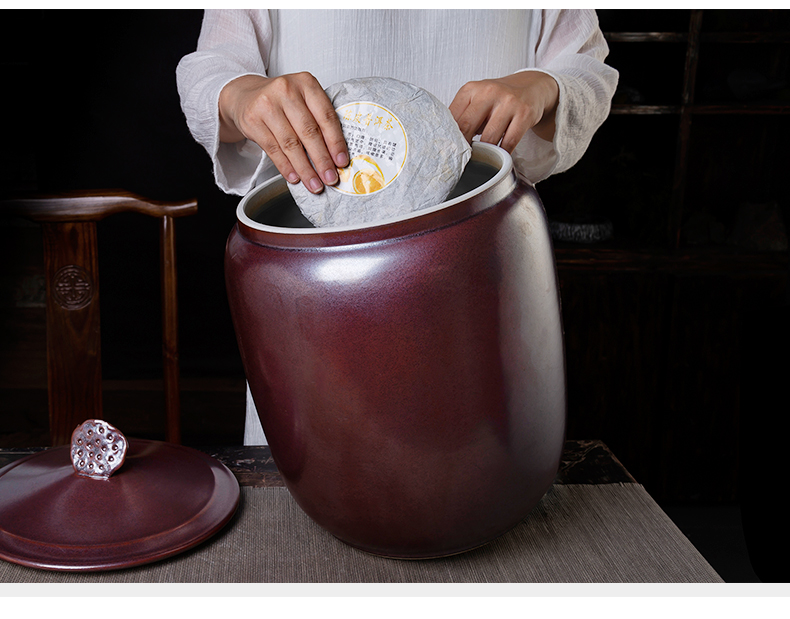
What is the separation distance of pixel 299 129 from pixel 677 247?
1594mm

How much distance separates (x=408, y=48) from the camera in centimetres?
91

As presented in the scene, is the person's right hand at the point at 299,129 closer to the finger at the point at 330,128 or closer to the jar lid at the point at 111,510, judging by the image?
the finger at the point at 330,128

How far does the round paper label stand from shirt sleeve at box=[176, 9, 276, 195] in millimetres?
251

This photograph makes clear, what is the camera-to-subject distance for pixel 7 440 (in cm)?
230

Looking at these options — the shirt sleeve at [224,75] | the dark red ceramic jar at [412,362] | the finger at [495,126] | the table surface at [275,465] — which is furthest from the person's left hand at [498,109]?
the table surface at [275,465]

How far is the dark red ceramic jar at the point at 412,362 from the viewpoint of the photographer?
487mm

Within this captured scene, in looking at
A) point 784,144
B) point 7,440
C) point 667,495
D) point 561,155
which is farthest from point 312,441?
point 7,440

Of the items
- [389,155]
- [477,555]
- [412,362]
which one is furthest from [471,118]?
A: [477,555]

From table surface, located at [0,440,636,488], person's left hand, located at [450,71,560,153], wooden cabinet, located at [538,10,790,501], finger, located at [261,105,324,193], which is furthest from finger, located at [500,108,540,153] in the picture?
wooden cabinet, located at [538,10,790,501]

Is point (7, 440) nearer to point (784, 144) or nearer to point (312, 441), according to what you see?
point (312, 441)

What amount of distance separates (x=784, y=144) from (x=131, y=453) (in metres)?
2.04

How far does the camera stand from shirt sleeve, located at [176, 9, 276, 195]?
80 cm

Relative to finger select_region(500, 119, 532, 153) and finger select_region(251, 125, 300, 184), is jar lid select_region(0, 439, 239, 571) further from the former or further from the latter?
finger select_region(500, 119, 532, 153)

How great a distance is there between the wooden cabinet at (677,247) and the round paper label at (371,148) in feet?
4.64
